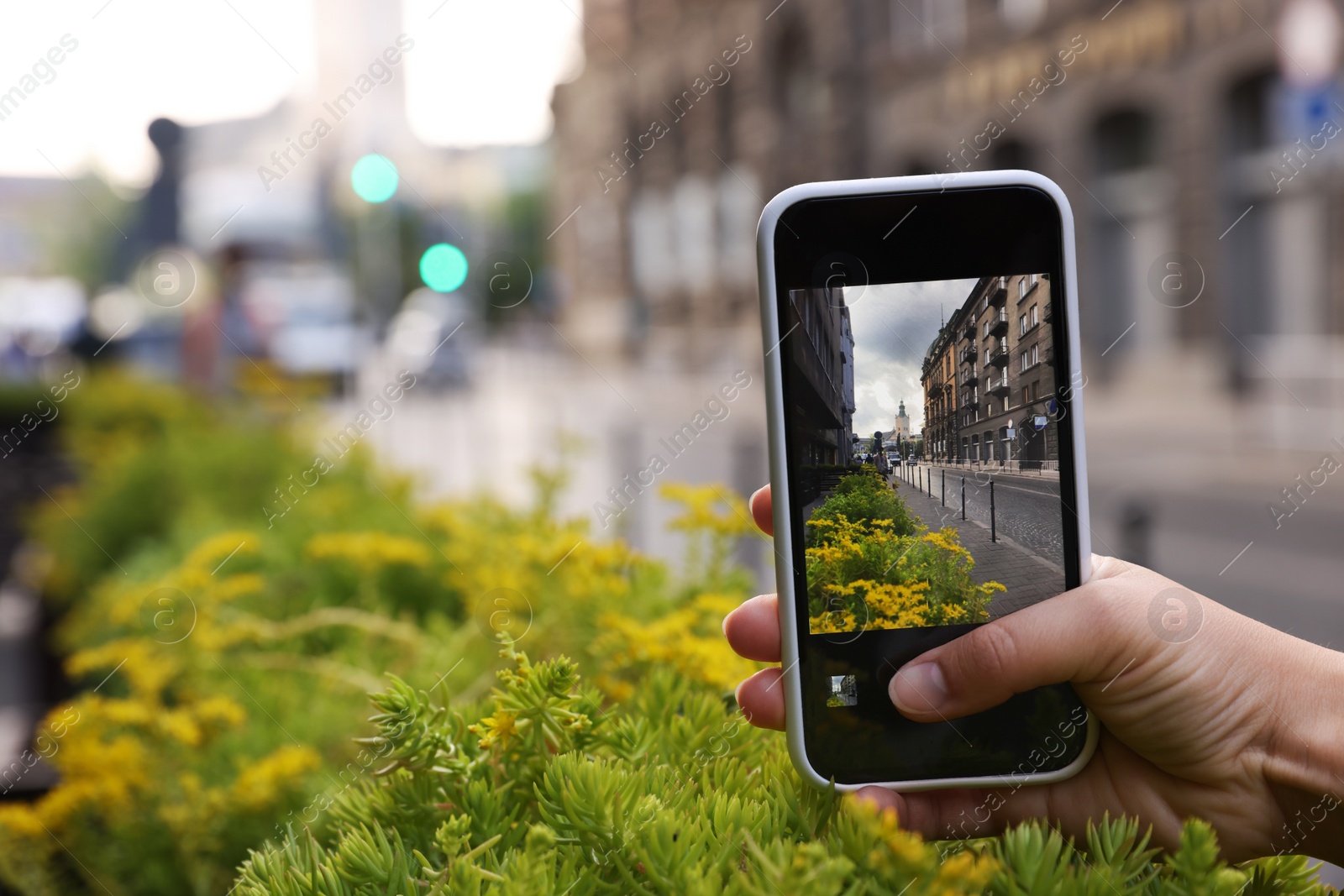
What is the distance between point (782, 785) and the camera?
1.04 metres

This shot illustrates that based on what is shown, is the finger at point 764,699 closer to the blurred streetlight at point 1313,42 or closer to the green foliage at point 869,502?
the green foliage at point 869,502

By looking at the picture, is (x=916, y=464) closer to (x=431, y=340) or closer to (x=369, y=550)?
(x=369, y=550)

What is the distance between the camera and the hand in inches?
42.4

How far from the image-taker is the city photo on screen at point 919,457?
1101 millimetres

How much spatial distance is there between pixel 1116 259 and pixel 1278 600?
449 inches

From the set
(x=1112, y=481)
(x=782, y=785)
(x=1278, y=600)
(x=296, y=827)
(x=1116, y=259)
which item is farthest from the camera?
(x=1116, y=259)

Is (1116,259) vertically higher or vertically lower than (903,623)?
higher

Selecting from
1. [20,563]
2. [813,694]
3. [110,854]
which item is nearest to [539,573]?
[110,854]

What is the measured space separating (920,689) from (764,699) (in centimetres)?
17

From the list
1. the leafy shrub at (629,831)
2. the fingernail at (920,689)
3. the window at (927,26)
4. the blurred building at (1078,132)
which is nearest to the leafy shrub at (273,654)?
the leafy shrub at (629,831)

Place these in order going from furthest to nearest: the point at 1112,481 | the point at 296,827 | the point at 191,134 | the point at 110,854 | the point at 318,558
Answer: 1. the point at 1112,481
2. the point at 191,134
3. the point at 318,558
4. the point at 110,854
5. the point at 296,827

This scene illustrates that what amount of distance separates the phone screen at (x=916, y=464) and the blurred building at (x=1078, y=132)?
12.3 metres

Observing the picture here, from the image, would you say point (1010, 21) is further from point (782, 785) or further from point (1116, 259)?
point (782, 785)

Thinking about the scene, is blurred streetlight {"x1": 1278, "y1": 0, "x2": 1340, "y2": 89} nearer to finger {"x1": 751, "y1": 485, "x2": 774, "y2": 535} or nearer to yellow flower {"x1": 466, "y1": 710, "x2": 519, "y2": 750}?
finger {"x1": 751, "y1": 485, "x2": 774, "y2": 535}
